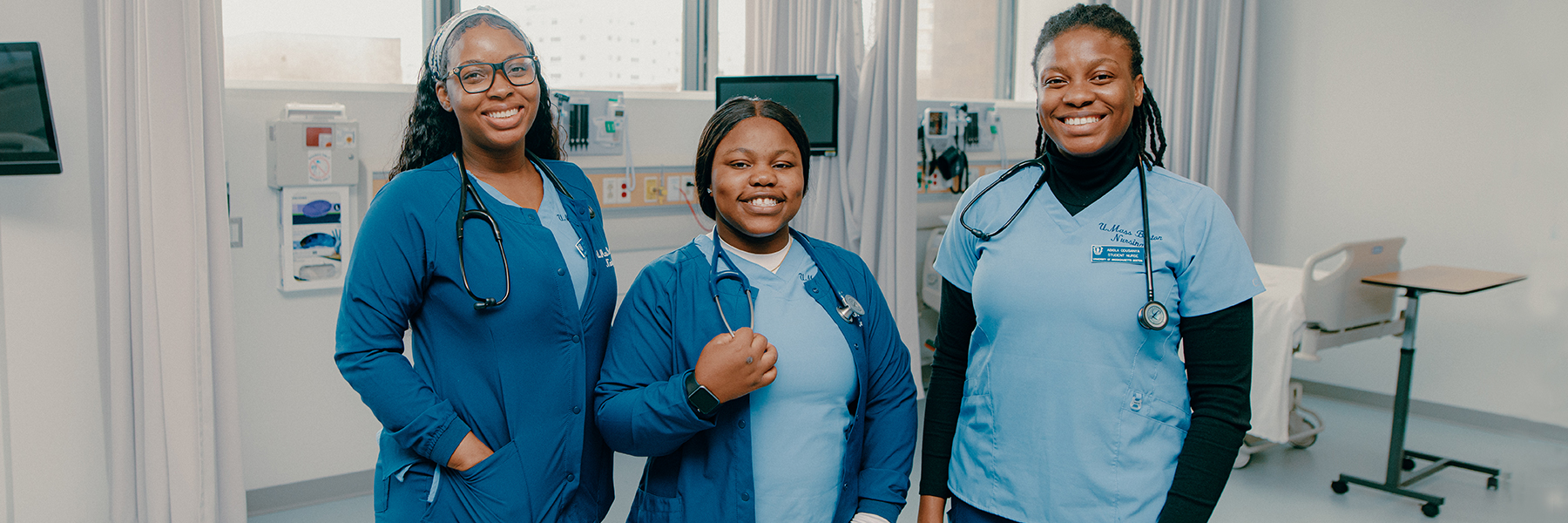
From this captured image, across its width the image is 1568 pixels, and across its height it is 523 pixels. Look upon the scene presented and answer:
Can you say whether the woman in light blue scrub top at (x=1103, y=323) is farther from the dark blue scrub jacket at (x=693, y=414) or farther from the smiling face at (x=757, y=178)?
the smiling face at (x=757, y=178)

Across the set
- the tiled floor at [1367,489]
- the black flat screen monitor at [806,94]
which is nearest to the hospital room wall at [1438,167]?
the tiled floor at [1367,489]

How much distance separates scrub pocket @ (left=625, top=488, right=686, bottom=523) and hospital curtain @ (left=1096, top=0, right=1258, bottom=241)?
13.2ft

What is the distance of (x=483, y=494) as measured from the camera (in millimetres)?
1290

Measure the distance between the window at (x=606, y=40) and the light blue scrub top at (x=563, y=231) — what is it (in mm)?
2311

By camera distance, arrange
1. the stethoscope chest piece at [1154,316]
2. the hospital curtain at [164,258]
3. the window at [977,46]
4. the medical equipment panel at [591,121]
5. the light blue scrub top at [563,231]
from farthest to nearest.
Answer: the window at [977,46] → the medical equipment panel at [591,121] → the hospital curtain at [164,258] → the light blue scrub top at [563,231] → the stethoscope chest piece at [1154,316]

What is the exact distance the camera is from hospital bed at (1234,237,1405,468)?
3320 mm

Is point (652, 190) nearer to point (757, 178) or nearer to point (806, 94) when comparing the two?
point (806, 94)

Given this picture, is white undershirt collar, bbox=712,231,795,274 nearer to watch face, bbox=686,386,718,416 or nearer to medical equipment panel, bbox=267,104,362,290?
watch face, bbox=686,386,718,416

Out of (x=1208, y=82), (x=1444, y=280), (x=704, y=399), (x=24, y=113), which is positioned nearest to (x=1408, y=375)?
(x=1444, y=280)

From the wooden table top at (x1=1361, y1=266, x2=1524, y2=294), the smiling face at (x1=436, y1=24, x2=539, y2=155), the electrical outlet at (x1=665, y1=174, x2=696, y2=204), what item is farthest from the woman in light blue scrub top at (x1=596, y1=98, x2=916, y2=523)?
the wooden table top at (x1=1361, y1=266, x2=1524, y2=294)

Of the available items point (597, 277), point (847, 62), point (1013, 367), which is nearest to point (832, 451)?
point (1013, 367)

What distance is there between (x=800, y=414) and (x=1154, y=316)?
46 cm

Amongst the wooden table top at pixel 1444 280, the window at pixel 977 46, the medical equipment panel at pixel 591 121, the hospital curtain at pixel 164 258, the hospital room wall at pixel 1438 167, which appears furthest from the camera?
the window at pixel 977 46

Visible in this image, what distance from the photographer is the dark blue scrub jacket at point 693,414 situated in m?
1.20
